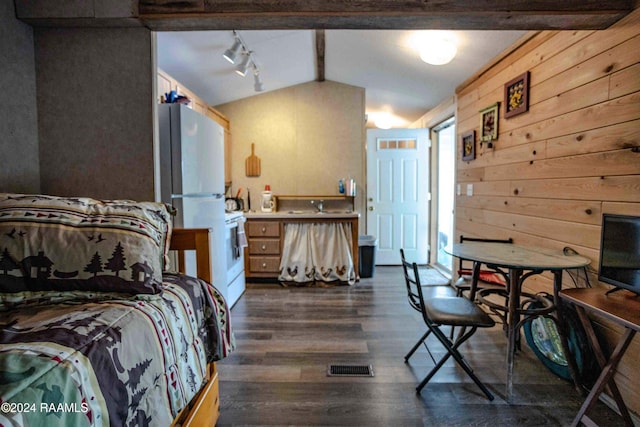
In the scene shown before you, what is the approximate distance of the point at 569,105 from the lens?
1.92 m

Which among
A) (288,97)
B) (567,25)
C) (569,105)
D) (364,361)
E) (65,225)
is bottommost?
(364,361)

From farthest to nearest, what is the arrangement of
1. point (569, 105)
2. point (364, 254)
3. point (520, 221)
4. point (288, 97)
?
point (288, 97) < point (364, 254) < point (520, 221) < point (569, 105)

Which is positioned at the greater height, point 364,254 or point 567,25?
point 567,25

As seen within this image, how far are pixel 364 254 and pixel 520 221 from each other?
1.94 m

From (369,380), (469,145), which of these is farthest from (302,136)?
(369,380)

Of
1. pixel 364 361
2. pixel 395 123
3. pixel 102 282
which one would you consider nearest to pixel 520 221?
pixel 364 361

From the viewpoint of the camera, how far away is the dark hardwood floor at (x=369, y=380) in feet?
5.20

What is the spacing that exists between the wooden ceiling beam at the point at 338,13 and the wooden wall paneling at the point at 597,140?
21.4 inches

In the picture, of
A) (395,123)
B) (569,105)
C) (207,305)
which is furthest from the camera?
(395,123)

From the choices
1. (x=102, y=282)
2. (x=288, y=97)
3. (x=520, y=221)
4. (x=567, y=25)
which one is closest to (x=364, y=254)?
(x=520, y=221)

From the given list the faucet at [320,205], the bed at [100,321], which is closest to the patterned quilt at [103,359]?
the bed at [100,321]

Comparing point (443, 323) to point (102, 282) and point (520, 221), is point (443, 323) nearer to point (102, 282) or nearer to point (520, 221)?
point (520, 221)

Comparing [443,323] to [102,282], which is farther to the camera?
[443,323]

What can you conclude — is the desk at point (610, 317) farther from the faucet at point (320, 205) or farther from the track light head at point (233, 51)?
the faucet at point (320, 205)
